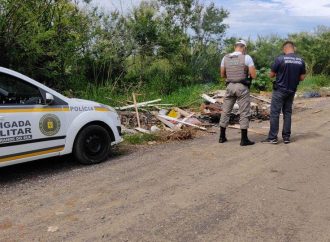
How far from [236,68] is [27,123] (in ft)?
13.7

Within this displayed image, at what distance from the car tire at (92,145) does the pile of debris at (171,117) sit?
2316 mm

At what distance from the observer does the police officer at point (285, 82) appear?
8.31 meters

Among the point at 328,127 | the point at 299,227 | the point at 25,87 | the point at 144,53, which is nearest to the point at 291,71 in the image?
the point at 328,127

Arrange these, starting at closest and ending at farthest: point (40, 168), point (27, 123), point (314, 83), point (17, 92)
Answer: point (27, 123), point (17, 92), point (40, 168), point (314, 83)

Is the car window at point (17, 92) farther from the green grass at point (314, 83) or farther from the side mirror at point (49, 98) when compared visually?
the green grass at point (314, 83)

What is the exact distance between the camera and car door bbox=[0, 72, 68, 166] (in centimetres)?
583

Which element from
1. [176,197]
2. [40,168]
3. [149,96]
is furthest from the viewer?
[149,96]

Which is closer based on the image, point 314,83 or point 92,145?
point 92,145

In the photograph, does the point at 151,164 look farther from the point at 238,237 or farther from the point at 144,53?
the point at 144,53

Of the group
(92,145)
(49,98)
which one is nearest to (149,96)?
(92,145)

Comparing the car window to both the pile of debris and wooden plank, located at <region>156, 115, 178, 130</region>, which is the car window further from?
wooden plank, located at <region>156, 115, 178, 130</region>

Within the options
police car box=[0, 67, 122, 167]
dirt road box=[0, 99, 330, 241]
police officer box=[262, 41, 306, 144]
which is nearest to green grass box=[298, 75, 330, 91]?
police officer box=[262, 41, 306, 144]

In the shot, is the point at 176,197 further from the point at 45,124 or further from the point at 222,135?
the point at 222,135

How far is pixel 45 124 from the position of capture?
20.5ft
